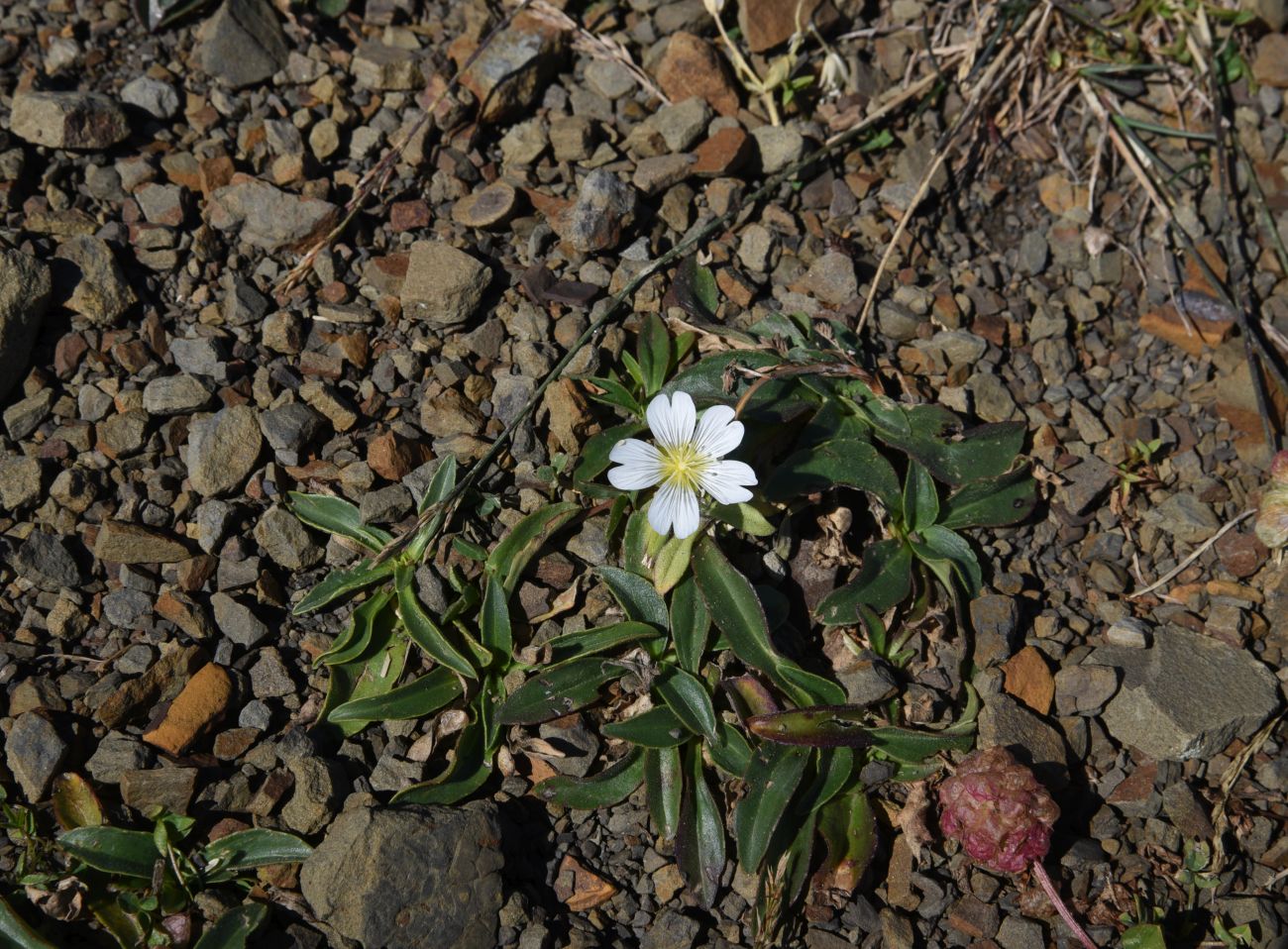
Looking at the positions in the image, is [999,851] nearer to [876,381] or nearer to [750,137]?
[876,381]

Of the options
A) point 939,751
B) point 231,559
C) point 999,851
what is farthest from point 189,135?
point 999,851

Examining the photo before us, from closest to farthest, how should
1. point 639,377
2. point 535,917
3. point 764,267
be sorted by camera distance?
1. point 535,917
2. point 639,377
3. point 764,267

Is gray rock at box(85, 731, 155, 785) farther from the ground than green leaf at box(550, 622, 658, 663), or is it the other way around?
green leaf at box(550, 622, 658, 663)

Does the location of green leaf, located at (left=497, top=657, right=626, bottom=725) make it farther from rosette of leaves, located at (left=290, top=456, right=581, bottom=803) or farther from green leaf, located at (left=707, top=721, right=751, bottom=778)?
green leaf, located at (left=707, top=721, right=751, bottom=778)

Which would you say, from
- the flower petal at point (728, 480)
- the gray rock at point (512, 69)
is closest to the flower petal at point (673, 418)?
the flower petal at point (728, 480)

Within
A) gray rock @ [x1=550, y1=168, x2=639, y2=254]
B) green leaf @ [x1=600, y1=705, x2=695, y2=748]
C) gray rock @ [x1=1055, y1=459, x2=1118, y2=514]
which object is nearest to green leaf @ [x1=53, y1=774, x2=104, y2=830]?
green leaf @ [x1=600, y1=705, x2=695, y2=748]
